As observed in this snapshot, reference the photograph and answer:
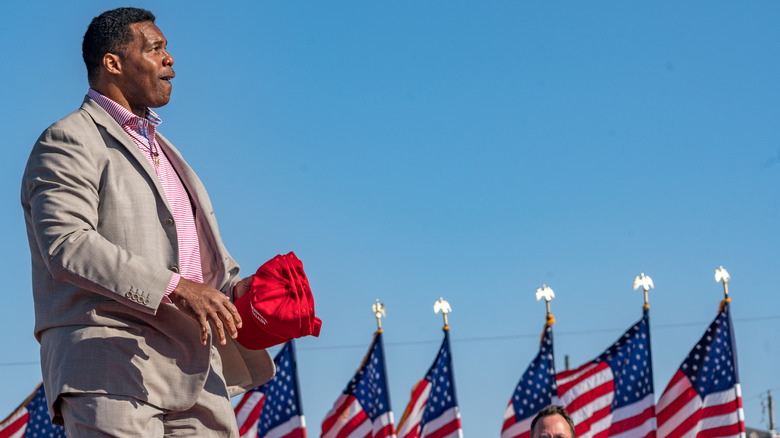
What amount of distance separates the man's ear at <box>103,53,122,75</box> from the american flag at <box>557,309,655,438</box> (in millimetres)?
12284

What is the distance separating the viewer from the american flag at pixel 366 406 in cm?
1644

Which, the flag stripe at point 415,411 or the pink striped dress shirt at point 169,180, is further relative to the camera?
the flag stripe at point 415,411

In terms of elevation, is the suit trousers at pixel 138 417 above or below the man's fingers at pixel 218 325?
below

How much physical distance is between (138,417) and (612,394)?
42.8ft

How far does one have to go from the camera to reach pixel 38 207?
120 inches

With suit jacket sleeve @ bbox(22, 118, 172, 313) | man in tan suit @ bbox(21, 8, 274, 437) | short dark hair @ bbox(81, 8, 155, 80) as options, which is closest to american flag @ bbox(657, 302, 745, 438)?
man in tan suit @ bbox(21, 8, 274, 437)

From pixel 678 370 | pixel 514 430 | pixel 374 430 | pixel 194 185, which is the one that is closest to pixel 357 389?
pixel 374 430

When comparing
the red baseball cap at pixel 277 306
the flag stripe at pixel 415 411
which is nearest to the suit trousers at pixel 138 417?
the red baseball cap at pixel 277 306

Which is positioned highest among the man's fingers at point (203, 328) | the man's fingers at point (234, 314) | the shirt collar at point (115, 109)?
the shirt collar at point (115, 109)

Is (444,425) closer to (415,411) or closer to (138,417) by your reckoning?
(415,411)

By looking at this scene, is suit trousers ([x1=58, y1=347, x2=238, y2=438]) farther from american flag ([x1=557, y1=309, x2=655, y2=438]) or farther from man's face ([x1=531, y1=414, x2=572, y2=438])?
american flag ([x1=557, y1=309, x2=655, y2=438])

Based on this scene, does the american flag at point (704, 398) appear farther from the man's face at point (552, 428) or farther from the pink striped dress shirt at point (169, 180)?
the pink striped dress shirt at point (169, 180)

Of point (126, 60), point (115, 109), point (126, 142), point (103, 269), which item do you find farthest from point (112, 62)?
point (103, 269)

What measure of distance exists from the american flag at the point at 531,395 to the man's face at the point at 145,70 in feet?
40.1
